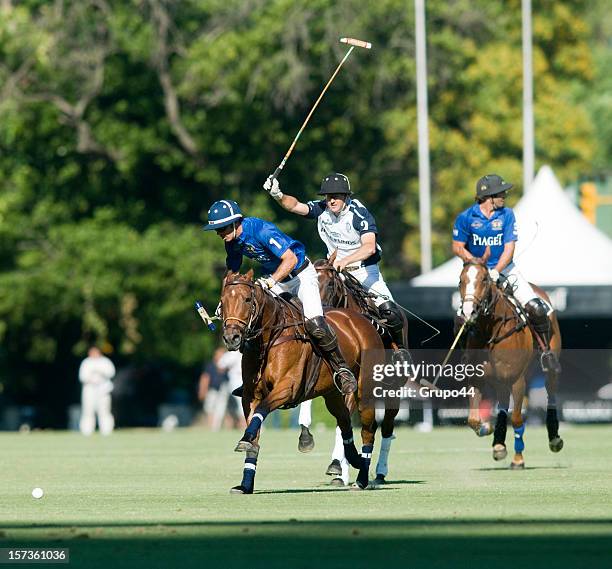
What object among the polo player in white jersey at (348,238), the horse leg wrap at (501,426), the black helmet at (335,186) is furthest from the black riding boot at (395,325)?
the horse leg wrap at (501,426)

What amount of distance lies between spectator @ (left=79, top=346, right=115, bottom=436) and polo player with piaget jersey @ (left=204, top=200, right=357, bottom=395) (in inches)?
835

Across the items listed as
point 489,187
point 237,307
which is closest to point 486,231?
point 489,187

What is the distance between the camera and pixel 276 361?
14.9 meters

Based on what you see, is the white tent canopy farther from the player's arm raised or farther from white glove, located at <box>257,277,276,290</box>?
white glove, located at <box>257,277,276,290</box>

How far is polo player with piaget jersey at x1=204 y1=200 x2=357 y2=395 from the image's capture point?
48.3 ft

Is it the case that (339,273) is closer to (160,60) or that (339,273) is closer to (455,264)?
(455,264)

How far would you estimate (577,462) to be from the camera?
1977 centimetres

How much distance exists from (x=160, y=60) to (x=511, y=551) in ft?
113

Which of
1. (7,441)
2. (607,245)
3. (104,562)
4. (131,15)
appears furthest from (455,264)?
(104,562)

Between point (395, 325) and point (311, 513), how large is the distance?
15.4 feet

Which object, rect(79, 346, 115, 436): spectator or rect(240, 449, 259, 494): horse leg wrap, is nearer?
rect(240, 449, 259, 494): horse leg wrap
